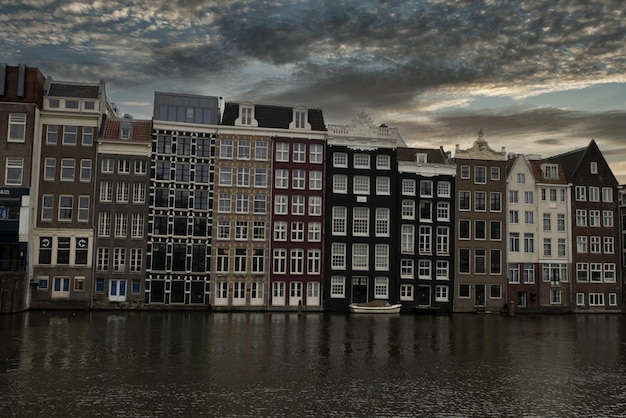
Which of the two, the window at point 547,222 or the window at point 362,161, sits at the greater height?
the window at point 362,161

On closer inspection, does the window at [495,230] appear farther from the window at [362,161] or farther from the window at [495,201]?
the window at [362,161]

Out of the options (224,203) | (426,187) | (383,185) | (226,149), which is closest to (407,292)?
(426,187)

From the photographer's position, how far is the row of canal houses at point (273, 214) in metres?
74.9

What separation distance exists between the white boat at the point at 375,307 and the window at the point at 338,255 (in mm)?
5280

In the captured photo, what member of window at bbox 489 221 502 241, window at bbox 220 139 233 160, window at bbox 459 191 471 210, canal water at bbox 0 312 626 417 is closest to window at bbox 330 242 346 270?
window at bbox 220 139 233 160

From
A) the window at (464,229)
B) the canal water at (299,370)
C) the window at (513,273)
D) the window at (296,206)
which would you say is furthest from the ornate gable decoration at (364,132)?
the canal water at (299,370)

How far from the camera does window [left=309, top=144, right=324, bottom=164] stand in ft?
272

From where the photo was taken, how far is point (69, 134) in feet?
251

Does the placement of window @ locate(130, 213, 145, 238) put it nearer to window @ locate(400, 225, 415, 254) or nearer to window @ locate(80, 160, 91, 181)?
window @ locate(80, 160, 91, 181)

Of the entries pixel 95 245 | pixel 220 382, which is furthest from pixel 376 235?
pixel 220 382

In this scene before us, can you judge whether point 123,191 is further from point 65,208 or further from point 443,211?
point 443,211

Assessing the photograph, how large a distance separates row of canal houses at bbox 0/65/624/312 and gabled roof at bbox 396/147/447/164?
0.29 meters

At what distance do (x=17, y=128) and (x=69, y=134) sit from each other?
18.8ft

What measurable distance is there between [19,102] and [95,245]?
18.9m
